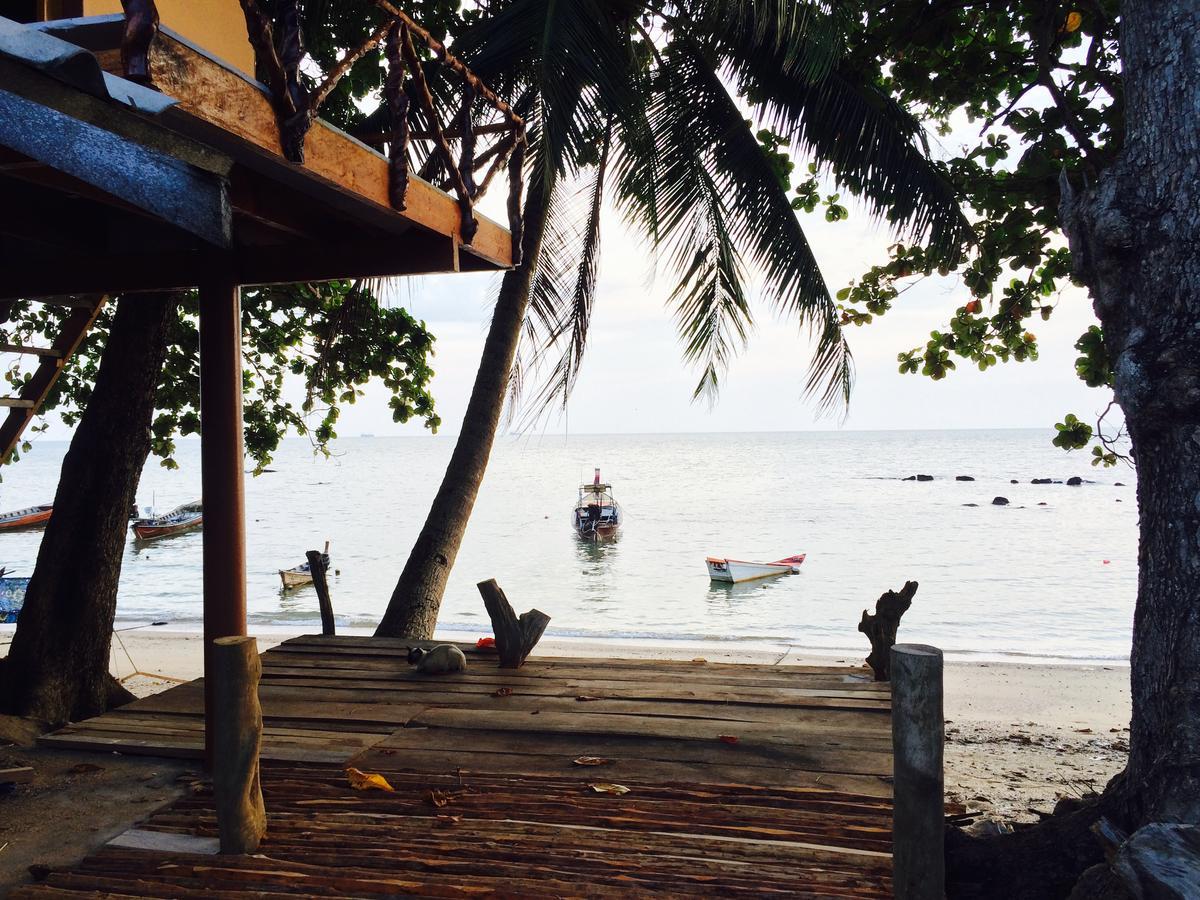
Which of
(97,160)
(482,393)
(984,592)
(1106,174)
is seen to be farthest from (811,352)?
(984,592)

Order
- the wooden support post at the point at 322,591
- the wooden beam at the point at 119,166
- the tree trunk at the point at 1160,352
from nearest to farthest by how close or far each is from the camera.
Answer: the wooden beam at the point at 119,166, the tree trunk at the point at 1160,352, the wooden support post at the point at 322,591

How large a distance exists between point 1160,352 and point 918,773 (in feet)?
5.53

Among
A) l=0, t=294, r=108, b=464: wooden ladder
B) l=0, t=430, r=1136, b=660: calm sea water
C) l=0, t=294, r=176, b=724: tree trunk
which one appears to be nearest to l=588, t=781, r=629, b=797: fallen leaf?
l=0, t=294, r=176, b=724: tree trunk

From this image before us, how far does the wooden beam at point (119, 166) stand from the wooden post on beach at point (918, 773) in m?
2.43

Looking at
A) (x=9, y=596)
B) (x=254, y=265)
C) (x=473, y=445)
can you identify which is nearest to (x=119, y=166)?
(x=254, y=265)

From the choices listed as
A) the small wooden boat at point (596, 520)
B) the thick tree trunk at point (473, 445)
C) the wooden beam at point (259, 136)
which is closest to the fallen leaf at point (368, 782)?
the wooden beam at point (259, 136)

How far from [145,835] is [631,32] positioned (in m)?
7.63

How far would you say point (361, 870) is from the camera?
3.17 meters

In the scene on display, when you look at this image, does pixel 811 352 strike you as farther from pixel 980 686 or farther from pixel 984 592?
pixel 984 592

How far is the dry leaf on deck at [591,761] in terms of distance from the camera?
418 centimetres

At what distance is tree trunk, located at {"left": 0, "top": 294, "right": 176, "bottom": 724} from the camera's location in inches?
239

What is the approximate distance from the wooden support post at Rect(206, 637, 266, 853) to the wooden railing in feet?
5.79

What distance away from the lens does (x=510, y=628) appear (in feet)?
19.9

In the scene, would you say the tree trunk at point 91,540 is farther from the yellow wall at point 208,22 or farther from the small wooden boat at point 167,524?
the small wooden boat at point 167,524
